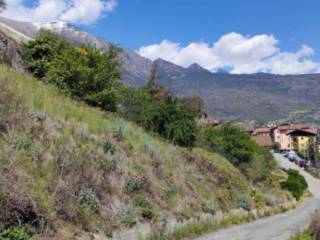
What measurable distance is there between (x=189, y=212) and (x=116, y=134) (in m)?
4.31

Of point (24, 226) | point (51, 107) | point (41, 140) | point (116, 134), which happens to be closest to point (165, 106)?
point (116, 134)

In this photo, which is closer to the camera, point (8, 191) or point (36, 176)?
point (8, 191)

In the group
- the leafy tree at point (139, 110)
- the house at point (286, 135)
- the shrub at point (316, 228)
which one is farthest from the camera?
the house at point (286, 135)

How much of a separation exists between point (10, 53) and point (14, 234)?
19908mm

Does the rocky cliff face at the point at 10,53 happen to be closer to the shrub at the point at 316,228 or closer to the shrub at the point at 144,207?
the shrub at the point at 144,207

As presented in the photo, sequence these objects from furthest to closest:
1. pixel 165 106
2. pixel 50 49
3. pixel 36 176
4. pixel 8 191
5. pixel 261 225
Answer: pixel 165 106 < pixel 50 49 < pixel 261 225 < pixel 36 176 < pixel 8 191

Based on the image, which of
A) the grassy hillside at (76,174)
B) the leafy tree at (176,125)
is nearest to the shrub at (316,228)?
the grassy hillside at (76,174)

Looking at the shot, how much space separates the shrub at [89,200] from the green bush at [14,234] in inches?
112

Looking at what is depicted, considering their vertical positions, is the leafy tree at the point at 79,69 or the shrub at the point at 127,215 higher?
the leafy tree at the point at 79,69

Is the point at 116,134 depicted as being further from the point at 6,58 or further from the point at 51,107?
the point at 6,58

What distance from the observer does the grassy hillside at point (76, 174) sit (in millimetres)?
10273

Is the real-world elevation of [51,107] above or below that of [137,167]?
above

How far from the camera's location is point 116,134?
1808 centimetres

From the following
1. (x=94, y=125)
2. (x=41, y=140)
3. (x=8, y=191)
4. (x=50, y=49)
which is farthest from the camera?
(x=50, y=49)
